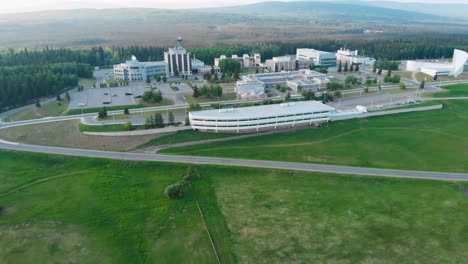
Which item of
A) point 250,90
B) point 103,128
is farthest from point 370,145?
point 103,128

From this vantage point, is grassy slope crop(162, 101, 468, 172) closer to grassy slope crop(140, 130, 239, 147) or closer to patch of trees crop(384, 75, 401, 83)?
grassy slope crop(140, 130, 239, 147)

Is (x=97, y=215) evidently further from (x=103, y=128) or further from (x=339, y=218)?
(x=339, y=218)

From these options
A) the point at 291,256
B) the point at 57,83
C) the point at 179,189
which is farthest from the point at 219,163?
the point at 57,83

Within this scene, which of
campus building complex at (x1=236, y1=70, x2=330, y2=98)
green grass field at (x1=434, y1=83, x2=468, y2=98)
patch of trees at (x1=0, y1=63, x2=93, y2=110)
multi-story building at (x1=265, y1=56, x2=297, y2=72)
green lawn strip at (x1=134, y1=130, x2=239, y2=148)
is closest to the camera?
green lawn strip at (x1=134, y1=130, x2=239, y2=148)

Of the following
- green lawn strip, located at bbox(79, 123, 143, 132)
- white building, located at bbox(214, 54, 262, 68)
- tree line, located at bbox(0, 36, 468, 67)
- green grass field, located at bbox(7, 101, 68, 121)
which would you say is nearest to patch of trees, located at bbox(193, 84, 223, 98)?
green lawn strip, located at bbox(79, 123, 143, 132)

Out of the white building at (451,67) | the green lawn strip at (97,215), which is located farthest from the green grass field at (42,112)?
the white building at (451,67)

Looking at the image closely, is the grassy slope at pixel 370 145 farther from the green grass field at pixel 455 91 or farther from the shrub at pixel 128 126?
the green grass field at pixel 455 91

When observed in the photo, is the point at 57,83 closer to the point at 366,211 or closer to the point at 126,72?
the point at 126,72

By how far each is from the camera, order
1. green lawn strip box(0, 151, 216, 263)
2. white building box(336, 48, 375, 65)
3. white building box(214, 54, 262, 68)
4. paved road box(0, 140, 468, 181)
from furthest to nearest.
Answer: white building box(336, 48, 375, 65), white building box(214, 54, 262, 68), paved road box(0, 140, 468, 181), green lawn strip box(0, 151, 216, 263)
